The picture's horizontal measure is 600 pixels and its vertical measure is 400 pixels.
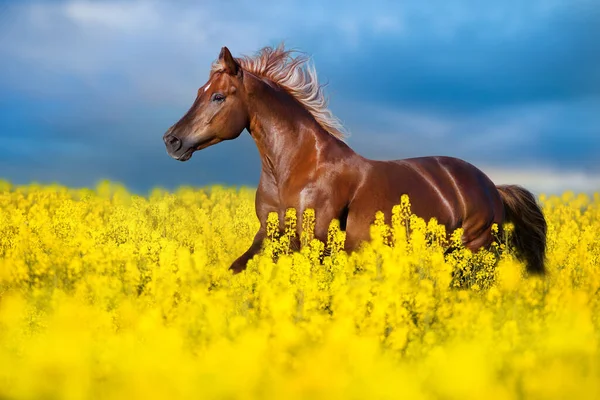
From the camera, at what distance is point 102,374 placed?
11.0ft

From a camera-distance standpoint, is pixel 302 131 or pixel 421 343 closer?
pixel 421 343

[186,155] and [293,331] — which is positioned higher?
[186,155]

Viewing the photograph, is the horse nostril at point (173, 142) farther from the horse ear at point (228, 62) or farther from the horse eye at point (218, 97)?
the horse ear at point (228, 62)

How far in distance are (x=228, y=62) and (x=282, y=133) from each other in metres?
0.80

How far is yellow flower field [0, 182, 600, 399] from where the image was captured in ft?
9.71

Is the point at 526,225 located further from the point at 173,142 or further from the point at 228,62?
the point at 173,142

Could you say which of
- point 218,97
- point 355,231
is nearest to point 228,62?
point 218,97

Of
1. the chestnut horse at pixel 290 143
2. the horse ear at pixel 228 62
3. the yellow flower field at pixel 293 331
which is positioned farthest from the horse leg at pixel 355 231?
the horse ear at pixel 228 62

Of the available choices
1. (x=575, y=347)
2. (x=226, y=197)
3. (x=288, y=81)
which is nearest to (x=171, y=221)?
(x=288, y=81)

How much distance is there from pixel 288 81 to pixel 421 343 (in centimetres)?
349

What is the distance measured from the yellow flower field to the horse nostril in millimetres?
954

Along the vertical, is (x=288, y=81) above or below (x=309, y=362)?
above

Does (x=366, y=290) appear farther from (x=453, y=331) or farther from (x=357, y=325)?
(x=453, y=331)

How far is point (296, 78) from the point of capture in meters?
7.00
